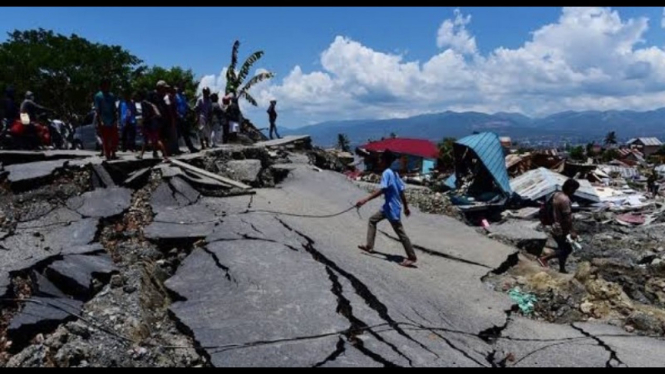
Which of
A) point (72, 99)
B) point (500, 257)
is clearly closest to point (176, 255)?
point (500, 257)

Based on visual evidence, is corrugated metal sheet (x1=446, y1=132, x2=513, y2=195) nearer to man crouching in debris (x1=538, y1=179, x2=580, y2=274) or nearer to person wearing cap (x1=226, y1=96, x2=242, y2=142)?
person wearing cap (x1=226, y1=96, x2=242, y2=142)

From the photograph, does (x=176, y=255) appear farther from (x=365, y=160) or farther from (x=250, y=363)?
(x=365, y=160)

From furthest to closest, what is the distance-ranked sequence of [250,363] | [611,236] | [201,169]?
[611,236] < [201,169] < [250,363]

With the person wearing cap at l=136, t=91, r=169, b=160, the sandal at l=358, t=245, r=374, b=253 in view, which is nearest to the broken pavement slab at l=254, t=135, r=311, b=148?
the person wearing cap at l=136, t=91, r=169, b=160

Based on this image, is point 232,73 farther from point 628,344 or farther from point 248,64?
point 628,344

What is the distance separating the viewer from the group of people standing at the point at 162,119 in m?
9.25

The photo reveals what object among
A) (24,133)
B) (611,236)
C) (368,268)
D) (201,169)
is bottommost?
(611,236)

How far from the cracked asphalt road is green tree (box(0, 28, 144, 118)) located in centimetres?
2313

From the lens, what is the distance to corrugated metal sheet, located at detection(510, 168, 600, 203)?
1681 cm

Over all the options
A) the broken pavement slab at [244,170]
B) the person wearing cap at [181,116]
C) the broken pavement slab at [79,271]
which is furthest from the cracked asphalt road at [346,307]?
the person wearing cap at [181,116]

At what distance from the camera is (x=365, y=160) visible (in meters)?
26.8

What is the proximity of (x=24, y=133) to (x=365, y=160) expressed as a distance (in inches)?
709

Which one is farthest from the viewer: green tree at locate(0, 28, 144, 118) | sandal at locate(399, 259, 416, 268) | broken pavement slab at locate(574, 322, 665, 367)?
green tree at locate(0, 28, 144, 118)

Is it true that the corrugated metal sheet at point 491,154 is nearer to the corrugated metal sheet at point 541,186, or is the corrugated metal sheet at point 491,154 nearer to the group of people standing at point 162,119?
the corrugated metal sheet at point 541,186
